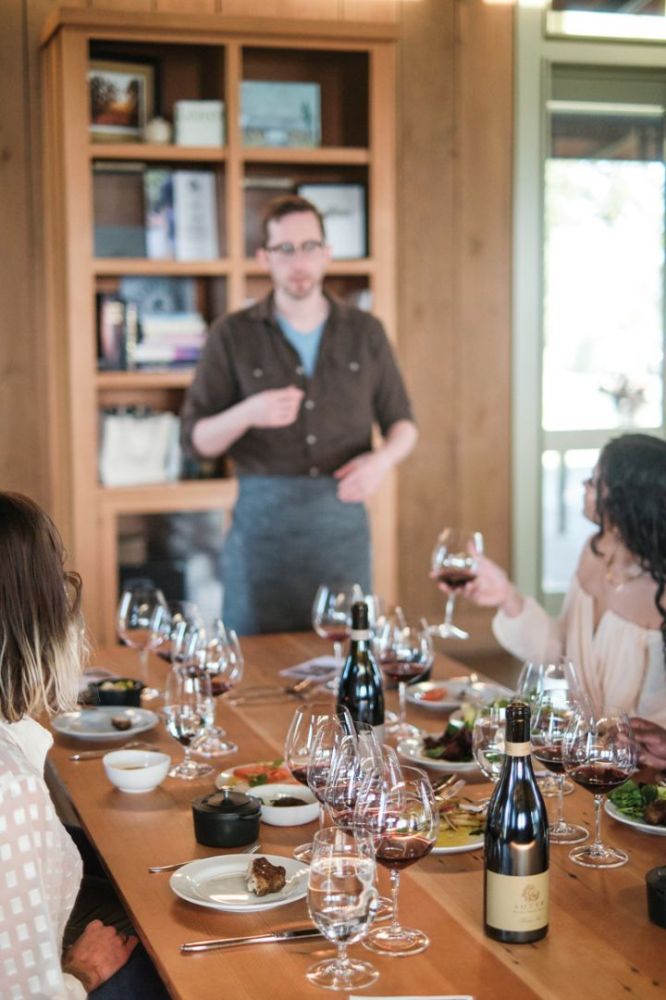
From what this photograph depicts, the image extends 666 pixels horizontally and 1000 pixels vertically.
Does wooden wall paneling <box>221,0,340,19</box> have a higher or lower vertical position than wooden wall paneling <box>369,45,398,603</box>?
higher

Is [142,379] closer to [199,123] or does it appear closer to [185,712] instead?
[199,123]

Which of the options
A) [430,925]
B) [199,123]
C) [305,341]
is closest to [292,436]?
[305,341]

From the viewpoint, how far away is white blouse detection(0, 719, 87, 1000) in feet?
4.62

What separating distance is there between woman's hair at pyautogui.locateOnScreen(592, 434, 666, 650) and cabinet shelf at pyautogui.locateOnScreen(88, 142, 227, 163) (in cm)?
265

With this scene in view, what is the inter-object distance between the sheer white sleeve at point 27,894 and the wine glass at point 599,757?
676 mm

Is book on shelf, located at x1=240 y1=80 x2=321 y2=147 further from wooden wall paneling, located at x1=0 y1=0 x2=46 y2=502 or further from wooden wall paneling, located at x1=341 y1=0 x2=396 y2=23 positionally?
wooden wall paneling, located at x1=0 y1=0 x2=46 y2=502

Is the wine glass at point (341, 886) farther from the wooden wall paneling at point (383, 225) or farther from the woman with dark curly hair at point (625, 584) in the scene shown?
the wooden wall paneling at point (383, 225)

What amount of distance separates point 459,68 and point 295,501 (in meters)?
2.37

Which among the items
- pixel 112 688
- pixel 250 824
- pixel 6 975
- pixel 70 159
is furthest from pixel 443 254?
pixel 6 975

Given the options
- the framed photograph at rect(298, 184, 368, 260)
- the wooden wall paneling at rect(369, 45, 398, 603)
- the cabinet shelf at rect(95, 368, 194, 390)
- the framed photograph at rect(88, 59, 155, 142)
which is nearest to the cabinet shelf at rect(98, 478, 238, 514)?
the cabinet shelf at rect(95, 368, 194, 390)

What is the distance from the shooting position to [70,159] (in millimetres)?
4512

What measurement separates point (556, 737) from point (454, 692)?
0.77 meters

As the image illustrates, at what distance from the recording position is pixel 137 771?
1945 millimetres

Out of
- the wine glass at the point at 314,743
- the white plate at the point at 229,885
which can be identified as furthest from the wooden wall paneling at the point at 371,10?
the white plate at the point at 229,885
